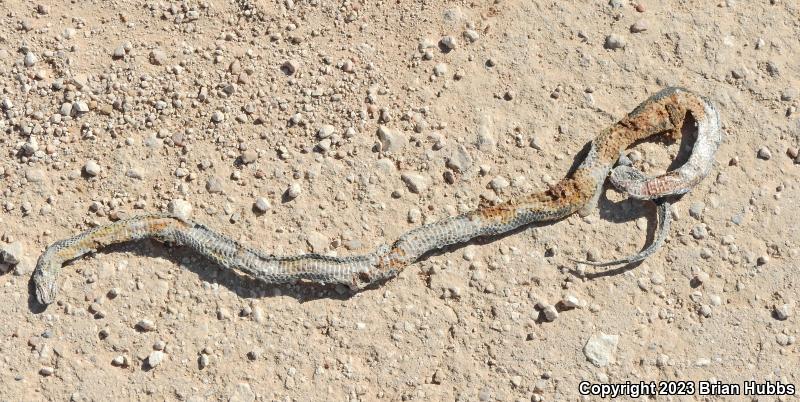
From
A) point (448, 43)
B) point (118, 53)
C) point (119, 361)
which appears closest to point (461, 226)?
point (448, 43)

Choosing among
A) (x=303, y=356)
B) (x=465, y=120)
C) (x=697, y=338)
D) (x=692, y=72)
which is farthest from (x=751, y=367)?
(x=303, y=356)

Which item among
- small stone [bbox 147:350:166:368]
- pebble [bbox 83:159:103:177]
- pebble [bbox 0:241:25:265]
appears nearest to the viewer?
small stone [bbox 147:350:166:368]

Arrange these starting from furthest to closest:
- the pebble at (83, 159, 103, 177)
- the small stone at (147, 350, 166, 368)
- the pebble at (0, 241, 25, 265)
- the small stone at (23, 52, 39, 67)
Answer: the small stone at (23, 52, 39, 67) → the pebble at (83, 159, 103, 177) → the pebble at (0, 241, 25, 265) → the small stone at (147, 350, 166, 368)

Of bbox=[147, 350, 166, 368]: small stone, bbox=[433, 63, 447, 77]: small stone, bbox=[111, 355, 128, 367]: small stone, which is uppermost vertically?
bbox=[433, 63, 447, 77]: small stone

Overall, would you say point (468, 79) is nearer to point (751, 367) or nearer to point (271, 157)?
point (271, 157)

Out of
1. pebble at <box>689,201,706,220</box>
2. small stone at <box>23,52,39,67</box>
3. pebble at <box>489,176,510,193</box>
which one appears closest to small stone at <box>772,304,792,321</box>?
pebble at <box>689,201,706,220</box>

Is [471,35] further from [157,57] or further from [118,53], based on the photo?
[118,53]

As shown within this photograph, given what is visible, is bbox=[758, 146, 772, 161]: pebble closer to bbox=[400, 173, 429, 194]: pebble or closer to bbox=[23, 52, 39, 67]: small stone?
bbox=[400, 173, 429, 194]: pebble

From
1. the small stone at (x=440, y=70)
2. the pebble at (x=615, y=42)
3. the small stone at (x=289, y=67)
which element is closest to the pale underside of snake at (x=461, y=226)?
the pebble at (x=615, y=42)
